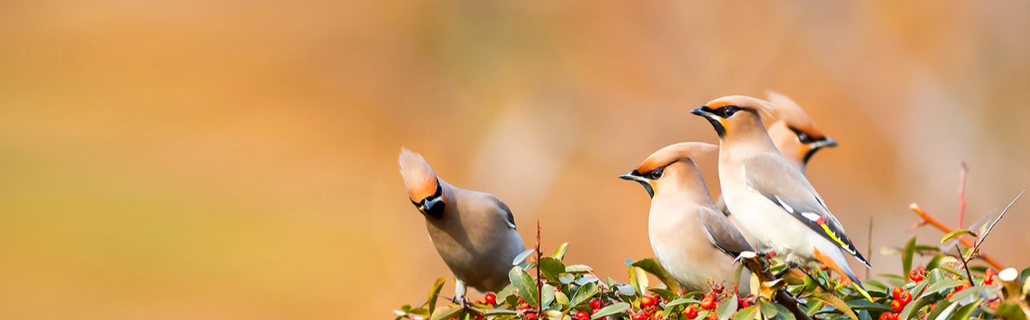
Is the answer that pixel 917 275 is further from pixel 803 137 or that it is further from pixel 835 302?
pixel 803 137

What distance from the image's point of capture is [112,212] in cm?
821

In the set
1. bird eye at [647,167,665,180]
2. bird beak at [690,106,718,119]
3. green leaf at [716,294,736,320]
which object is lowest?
green leaf at [716,294,736,320]

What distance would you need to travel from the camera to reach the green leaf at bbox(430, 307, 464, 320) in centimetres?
133

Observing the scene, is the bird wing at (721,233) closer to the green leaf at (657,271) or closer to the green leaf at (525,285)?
the green leaf at (657,271)

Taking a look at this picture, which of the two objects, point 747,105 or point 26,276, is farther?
point 26,276

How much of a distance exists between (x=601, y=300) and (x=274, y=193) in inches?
284

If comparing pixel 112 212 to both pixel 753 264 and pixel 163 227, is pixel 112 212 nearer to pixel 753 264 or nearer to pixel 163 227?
pixel 163 227

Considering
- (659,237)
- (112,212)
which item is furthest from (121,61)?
(659,237)

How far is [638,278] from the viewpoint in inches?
55.2

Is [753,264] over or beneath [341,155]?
beneath

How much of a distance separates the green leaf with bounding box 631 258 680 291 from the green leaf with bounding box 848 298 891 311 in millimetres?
328

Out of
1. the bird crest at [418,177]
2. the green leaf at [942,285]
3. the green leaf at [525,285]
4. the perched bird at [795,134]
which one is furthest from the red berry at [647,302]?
the perched bird at [795,134]

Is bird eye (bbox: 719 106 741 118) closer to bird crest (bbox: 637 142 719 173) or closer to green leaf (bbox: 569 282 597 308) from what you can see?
bird crest (bbox: 637 142 719 173)

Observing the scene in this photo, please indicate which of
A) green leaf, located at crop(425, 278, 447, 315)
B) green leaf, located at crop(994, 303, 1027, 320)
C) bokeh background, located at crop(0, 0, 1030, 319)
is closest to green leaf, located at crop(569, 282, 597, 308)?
green leaf, located at crop(425, 278, 447, 315)
